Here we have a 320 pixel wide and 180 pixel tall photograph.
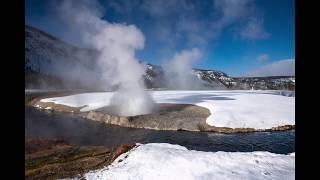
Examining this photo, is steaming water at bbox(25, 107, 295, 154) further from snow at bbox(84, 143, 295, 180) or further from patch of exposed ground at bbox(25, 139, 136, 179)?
snow at bbox(84, 143, 295, 180)

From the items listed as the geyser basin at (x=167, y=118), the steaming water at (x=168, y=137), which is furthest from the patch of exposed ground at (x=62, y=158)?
the geyser basin at (x=167, y=118)

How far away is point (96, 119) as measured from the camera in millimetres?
59719

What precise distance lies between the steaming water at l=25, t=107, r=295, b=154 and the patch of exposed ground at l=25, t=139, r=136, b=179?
3887mm

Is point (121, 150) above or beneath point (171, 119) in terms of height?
beneath

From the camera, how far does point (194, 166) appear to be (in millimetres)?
21469

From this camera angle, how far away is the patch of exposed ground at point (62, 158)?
23514mm

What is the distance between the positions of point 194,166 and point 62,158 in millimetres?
14987

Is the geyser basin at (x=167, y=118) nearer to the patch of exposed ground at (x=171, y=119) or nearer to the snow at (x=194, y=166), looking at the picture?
the patch of exposed ground at (x=171, y=119)

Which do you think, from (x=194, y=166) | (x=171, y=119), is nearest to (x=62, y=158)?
(x=194, y=166)

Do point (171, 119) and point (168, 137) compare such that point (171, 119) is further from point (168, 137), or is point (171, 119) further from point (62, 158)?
point (62, 158)

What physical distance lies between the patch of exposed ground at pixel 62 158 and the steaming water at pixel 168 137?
3887 mm
